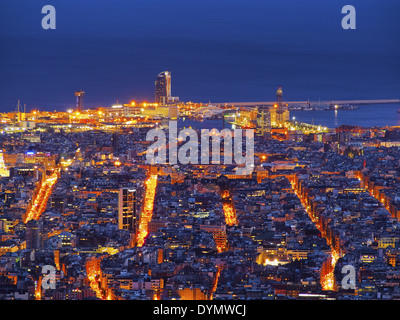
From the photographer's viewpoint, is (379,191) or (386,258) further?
(379,191)

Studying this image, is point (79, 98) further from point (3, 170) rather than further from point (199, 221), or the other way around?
point (199, 221)

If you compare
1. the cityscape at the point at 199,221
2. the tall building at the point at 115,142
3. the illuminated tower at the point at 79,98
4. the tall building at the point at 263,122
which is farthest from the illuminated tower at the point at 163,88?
the tall building at the point at 115,142

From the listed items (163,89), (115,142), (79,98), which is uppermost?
(163,89)

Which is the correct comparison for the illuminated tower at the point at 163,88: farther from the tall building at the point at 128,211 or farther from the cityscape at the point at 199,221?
the tall building at the point at 128,211

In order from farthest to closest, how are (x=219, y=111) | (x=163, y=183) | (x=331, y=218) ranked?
(x=219, y=111) → (x=163, y=183) → (x=331, y=218)

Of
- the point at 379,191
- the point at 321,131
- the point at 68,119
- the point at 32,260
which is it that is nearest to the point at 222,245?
the point at 32,260

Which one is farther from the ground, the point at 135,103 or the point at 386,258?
the point at 135,103

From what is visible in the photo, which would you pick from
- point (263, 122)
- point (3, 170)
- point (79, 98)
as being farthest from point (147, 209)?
point (79, 98)

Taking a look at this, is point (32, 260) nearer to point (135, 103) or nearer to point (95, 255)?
point (95, 255)
